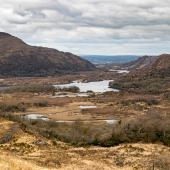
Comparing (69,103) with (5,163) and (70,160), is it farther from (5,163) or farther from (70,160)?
(5,163)

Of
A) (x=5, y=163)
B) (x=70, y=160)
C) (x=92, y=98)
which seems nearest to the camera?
(x=5, y=163)

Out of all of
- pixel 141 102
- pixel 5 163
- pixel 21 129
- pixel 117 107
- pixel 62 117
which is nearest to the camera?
pixel 5 163

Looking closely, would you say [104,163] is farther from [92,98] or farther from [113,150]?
[92,98]

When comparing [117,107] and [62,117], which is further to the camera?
[117,107]

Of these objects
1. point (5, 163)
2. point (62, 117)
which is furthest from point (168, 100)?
point (5, 163)

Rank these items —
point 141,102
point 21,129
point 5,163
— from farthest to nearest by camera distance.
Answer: point 141,102, point 21,129, point 5,163

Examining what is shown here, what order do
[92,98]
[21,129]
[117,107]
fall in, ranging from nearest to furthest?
[21,129] → [117,107] → [92,98]

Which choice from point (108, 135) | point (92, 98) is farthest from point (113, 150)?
point (92, 98)

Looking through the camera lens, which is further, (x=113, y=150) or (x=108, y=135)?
(x=108, y=135)
